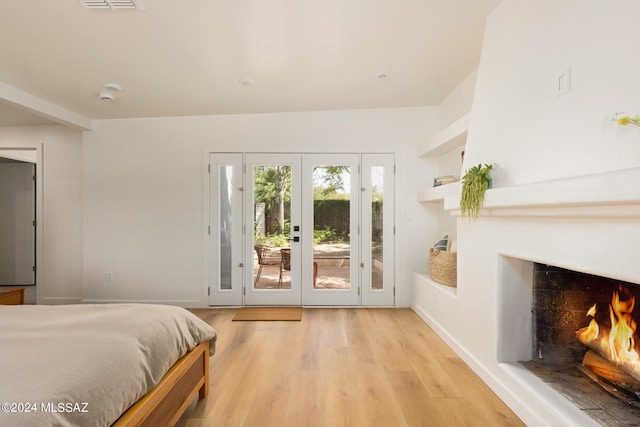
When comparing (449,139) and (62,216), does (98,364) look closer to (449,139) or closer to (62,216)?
(449,139)

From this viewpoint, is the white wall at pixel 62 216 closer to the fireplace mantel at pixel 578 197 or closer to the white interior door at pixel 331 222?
the white interior door at pixel 331 222

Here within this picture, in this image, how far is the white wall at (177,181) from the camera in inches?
167

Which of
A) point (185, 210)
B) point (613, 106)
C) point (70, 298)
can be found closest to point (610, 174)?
point (613, 106)

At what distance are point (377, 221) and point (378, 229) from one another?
0.11m

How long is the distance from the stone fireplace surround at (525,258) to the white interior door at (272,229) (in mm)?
2024

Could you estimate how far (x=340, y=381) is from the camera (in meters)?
2.31

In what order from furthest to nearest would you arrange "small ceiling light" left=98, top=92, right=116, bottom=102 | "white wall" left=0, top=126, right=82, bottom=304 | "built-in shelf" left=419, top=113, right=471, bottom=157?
"white wall" left=0, top=126, right=82, bottom=304
"small ceiling light" left=98, top=92, right=116, bottom=102
"built-in shelf" left=419, top=113, right=471, bottom=157

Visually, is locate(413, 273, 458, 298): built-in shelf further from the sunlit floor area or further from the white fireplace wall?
the sunlit floor area

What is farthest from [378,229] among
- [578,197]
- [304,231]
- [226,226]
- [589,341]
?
[578,197]

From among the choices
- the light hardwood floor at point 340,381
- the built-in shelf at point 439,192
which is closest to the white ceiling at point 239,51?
the built-in shelf at point 439,192

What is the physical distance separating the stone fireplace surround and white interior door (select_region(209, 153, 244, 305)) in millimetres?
2633

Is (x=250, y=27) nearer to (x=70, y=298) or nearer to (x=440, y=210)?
(x=440, y=210)

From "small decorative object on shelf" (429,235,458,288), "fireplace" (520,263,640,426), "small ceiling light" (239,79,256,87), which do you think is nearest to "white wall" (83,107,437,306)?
"small decorative object on shelf" (429,235,458,288)

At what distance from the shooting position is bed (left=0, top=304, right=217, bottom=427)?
1030 mm
